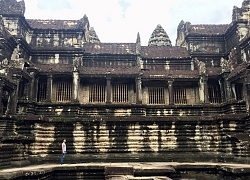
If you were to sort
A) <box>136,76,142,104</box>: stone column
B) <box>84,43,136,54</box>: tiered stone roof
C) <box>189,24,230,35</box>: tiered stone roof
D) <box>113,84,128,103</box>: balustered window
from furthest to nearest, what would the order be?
1. <box>189,24,230,35</box>: tiered stone roof
2. <box>84,43,136,54</box>: tiered stone roof
3. <box>113,84,128,103</box>: balustered window
4. <box>136,76,142,104</box>: stone column

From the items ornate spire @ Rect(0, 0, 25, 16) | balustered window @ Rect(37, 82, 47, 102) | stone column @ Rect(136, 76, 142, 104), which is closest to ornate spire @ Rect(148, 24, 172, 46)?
stone column @ Rect(136, 76, 142, 104)

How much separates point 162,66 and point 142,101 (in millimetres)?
4819

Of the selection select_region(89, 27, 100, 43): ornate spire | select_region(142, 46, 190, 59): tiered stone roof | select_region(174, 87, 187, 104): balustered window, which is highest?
select_region(89, 27, 100, 43): ornate spire

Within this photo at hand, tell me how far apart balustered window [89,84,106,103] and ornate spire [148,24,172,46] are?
23.5 metres

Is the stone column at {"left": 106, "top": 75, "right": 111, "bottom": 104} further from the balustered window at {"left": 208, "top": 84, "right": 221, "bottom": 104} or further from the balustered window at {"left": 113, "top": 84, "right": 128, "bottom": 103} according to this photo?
the balustered window at {"left": 208, "top": 84, "right": 221, "bottom": 104}

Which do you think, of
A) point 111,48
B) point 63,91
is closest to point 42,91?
point 63,91

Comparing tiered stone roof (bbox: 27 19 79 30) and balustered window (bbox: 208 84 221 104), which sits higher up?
tiered stone roof (bbox: 27 19 79 30)

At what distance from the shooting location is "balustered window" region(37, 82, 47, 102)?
20.1 meters

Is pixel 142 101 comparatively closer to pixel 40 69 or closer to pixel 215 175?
pixel 40 69

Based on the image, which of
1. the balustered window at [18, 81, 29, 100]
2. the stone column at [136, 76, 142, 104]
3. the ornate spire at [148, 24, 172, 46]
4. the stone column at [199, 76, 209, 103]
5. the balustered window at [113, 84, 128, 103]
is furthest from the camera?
the ornate spire at [148, 24, 172, 46]

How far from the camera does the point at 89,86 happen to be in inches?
822

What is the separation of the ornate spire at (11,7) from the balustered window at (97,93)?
9.50 metres

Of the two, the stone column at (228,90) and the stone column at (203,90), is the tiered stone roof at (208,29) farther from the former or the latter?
the stone column at (228,90)

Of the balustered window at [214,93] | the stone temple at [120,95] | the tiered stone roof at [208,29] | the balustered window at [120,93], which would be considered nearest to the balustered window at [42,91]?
the stone temple at [120,95]
